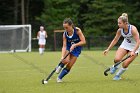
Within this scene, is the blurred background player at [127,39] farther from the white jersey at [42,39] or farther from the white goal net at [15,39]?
the white goal net at [15,39]

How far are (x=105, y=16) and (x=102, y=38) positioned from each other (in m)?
11.8

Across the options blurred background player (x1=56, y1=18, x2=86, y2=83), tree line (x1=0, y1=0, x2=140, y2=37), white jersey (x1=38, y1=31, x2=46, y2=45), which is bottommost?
tree line (x1=0, y1=0, x2=140, y2=37)

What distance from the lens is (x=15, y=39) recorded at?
112 feet

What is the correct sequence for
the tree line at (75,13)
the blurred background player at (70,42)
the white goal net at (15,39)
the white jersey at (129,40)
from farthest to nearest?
the tree line at (75,13), the white goal net at (15,39), the white jersey at (129,40), the blurred background player at (70,42)

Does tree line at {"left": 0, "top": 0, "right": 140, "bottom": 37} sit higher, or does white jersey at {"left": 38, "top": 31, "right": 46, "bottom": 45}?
white jersey at {"left": 38, "top": 31, "right": 46, "bottom": 45}

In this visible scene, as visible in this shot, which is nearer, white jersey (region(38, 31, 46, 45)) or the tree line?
white jersey (region(38, 31, 46, 45))

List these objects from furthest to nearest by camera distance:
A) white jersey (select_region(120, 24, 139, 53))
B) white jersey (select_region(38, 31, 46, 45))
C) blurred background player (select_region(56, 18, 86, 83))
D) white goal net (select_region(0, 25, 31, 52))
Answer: white goal net (select_region(0, 25, 31, 52))
white jersey (select_region(38, 31, 46, 45))
white jersey (select_region(120, 24, 139, 53))
blurred background player (select_region(56, 18, 86, 83))

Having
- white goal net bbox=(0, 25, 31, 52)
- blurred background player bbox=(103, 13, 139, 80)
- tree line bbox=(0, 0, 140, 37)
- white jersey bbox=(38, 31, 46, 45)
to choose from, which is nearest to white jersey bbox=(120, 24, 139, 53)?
blurred background player bbox=(103, 13, 139, 80)

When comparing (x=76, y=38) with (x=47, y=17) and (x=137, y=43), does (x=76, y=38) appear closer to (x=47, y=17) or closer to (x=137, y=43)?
(x=137, y=43)

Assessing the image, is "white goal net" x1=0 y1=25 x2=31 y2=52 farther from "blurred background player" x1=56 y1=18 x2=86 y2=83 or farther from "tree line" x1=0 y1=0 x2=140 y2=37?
"blurred background player" x1=56 y1=18 x2=86 y2=83

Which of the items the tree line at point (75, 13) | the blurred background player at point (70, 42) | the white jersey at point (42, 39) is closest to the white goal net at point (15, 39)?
the white jersey at point (42, 39)

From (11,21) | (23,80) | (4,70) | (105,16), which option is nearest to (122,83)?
(23,80)

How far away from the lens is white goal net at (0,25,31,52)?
33.6 m

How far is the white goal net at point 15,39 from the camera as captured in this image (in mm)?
33625
